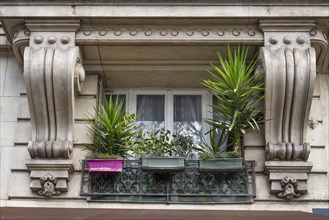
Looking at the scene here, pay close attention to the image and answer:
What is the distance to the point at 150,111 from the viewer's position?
34.7 ft

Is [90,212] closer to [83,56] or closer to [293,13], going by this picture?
[83,56]

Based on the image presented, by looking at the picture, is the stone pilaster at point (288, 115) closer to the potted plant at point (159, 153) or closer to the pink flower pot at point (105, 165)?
the potted plant at point (159, 153)

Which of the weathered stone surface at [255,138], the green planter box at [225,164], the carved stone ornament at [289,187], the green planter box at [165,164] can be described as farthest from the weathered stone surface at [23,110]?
the carved stone ornament at [289,187]

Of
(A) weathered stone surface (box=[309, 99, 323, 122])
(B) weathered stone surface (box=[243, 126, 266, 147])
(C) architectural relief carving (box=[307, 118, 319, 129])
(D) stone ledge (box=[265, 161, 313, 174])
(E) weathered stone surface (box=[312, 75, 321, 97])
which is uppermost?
(E) weathered stone surface (box=[312, 75, 321, 97])

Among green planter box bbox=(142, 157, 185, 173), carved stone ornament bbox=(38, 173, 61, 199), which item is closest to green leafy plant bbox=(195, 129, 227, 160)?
Result: green planter box bbox=(142, 157, 185, 173)

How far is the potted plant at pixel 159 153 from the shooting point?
30.0ft

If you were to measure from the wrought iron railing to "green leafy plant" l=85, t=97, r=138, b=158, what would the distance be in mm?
266

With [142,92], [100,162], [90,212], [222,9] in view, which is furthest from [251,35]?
[90,212]

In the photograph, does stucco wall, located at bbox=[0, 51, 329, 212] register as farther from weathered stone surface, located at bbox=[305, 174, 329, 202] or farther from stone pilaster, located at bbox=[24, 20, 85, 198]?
stone pilaster, located at bbox=[24, 20, 85, 198]

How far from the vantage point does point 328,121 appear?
981cm

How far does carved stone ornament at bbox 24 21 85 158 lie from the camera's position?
9.26 meters

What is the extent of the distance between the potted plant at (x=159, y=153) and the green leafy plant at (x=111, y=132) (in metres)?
0.23

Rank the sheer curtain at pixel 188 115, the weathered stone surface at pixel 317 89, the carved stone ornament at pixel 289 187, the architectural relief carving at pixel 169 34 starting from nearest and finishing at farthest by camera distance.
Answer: the carved stone ornament at pixel 289 187
the architectural relief carving at pixel 169 34
the weathered stone surface at pixel 317 89
the sheer curtain at pixel 188 115

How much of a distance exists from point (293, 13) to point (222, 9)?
3.53 ft
